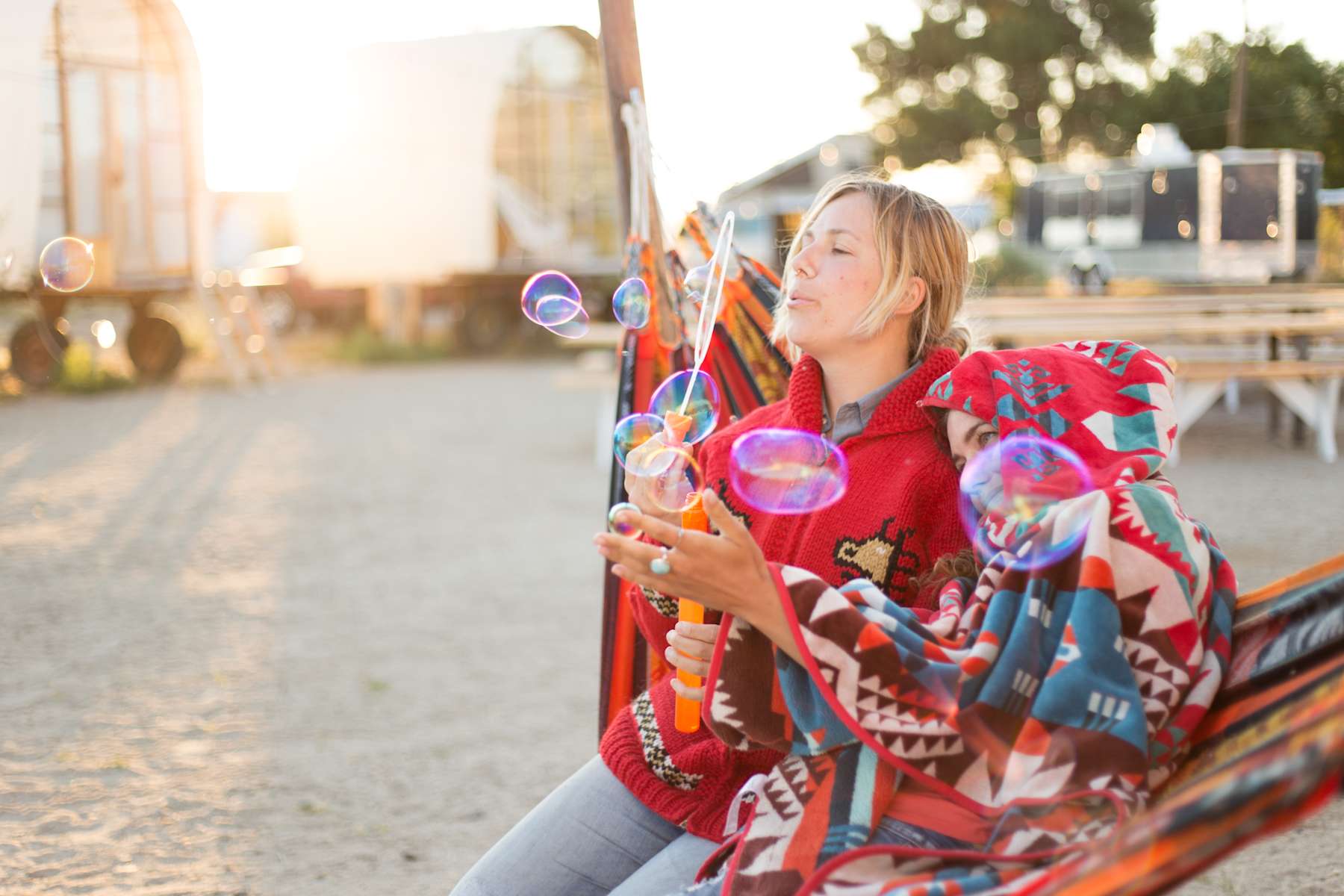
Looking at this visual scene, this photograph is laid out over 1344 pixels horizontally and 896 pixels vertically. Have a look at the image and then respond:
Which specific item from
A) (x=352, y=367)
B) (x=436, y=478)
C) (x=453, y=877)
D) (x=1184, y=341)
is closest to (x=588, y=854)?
(x=453, y=877)

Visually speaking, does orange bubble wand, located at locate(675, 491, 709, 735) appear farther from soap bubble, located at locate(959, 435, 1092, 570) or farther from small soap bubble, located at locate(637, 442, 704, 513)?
soap bubble, located at locate(959, 435, 1092, 570)

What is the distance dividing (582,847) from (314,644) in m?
2.91

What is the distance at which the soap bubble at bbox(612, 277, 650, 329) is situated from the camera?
8.75 feet

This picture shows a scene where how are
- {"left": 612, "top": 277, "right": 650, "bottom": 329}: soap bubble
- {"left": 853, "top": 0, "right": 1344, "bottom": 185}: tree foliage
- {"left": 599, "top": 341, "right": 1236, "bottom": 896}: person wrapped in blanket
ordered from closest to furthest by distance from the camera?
1. {"left": 599, "top": 341, "right": 1236, "bottom": 896}: person wrapped in blanket
2. {"left": 612, "top": 277, "right": 650, "bottom": 329}: soap bubble
3. {"left": 853, "top": 0, "right": 1344, "bottom": 185}: tree foliage

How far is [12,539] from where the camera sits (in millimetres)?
5914

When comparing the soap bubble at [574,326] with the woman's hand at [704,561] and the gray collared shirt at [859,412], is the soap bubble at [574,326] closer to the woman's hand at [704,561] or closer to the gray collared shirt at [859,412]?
the gray collared shirt at [859,412]

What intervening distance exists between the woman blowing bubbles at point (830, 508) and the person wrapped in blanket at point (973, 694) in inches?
9.9

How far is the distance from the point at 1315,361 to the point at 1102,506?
22.8ft

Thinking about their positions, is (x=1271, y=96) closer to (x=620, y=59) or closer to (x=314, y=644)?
(x=620, y=59)

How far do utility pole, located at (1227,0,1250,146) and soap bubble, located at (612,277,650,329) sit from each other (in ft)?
6.89

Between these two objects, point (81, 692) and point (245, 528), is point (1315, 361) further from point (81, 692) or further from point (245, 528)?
point (81, 692)

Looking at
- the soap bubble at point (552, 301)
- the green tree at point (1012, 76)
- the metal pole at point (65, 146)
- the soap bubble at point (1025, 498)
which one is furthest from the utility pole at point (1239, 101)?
the metal pole at point (65, 146)

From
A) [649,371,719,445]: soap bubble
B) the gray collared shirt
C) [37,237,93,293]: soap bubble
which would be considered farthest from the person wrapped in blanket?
[37,237,93,293]: soap bubble

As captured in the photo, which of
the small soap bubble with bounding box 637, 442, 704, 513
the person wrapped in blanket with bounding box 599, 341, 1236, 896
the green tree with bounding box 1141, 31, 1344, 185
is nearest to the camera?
the person wrapped in blanket with bounding box 599, 341, 1236, 896
